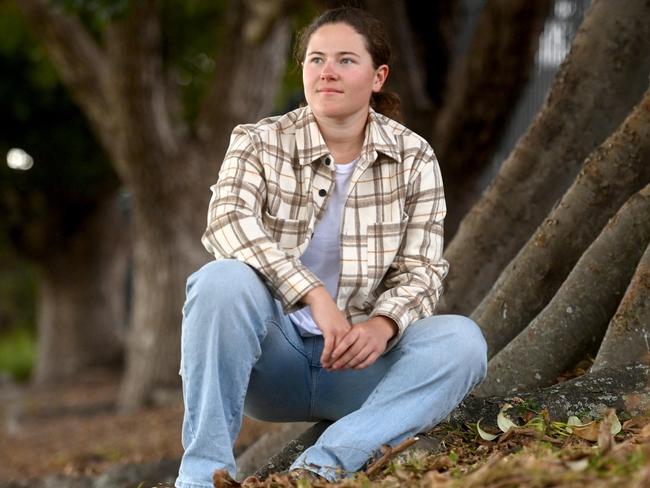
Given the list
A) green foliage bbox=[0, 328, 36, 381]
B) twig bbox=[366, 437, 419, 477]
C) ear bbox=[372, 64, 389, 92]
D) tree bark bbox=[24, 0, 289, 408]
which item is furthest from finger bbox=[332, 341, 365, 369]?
green foliage bbox=[0, 328, 36, 381]

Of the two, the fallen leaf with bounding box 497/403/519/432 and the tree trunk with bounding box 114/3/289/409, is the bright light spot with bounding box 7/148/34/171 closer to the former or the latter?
the tree trunk with bounding box 114/3/289/409

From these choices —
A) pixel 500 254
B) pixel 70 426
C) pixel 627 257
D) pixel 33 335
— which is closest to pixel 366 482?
pixel 627 257

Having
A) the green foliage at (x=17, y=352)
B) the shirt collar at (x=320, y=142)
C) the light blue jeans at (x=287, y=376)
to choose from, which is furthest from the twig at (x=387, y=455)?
the green foliage at (x=17, y=352)

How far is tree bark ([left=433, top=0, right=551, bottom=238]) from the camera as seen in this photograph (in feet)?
25.3

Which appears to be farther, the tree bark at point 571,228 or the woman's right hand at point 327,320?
the tree bark at point 571,228

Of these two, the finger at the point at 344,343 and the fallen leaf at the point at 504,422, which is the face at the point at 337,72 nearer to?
the finger at the point at 344,343

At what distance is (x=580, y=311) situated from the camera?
4.04 meters

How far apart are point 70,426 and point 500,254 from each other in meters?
7.12

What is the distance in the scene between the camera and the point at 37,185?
15938mm

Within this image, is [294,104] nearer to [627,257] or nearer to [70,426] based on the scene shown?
[70,426]

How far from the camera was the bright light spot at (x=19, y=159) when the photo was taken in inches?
616

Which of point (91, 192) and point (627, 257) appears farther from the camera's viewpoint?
point (91, 192)

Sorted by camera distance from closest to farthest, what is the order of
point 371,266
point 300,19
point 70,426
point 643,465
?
point 643,465 < point 371,266 < point 70,426 < point 300,19

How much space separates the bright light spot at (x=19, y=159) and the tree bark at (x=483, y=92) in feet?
27.8
